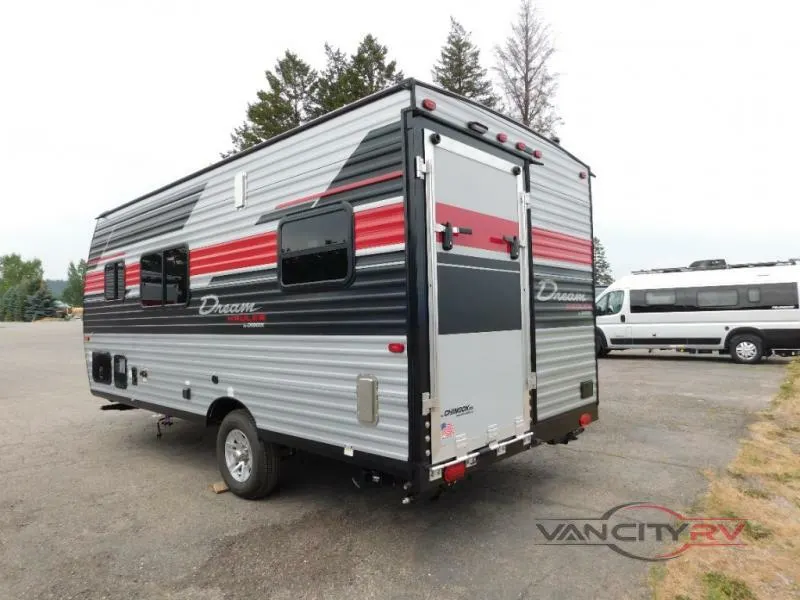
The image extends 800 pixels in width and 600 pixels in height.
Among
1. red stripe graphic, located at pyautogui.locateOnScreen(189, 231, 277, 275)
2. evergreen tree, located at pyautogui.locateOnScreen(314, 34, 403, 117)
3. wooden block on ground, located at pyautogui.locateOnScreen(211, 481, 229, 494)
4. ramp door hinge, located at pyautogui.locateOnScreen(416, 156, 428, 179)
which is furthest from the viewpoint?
evergreen tree, located at pyautogui.locateOnScreen(314, 34, 403, 117)

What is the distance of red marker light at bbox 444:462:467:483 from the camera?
350cm

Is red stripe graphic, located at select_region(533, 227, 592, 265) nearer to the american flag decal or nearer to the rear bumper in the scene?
the rear bumper

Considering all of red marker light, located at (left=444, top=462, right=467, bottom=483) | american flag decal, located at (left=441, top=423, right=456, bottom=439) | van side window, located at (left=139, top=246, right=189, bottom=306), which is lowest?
red marker light, located at (left=444, top=462, right=467, bottom=483)

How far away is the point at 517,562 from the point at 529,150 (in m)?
3.27

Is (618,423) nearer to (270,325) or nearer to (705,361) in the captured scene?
(270,325)

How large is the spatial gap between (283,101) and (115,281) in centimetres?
2309

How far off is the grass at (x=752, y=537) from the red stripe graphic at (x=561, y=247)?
2384 mm

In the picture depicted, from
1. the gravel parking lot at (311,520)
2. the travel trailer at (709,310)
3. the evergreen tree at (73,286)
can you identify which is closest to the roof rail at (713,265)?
the travel trailer at (709,310)

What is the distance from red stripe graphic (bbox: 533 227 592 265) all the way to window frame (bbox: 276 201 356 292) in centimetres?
170

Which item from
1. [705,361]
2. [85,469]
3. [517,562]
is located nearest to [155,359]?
[85,469]

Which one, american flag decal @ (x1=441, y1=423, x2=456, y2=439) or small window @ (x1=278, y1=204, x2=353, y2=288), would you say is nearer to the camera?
american flag decal @ (x1=441, y1=423, x2=456, y2=439)

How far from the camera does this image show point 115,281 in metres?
6.82

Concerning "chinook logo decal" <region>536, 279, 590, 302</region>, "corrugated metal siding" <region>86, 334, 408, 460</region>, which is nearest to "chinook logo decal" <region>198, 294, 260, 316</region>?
"corrugated metal siding" <region>86, 334, 408, 460</region>

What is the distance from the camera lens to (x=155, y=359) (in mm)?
5996
